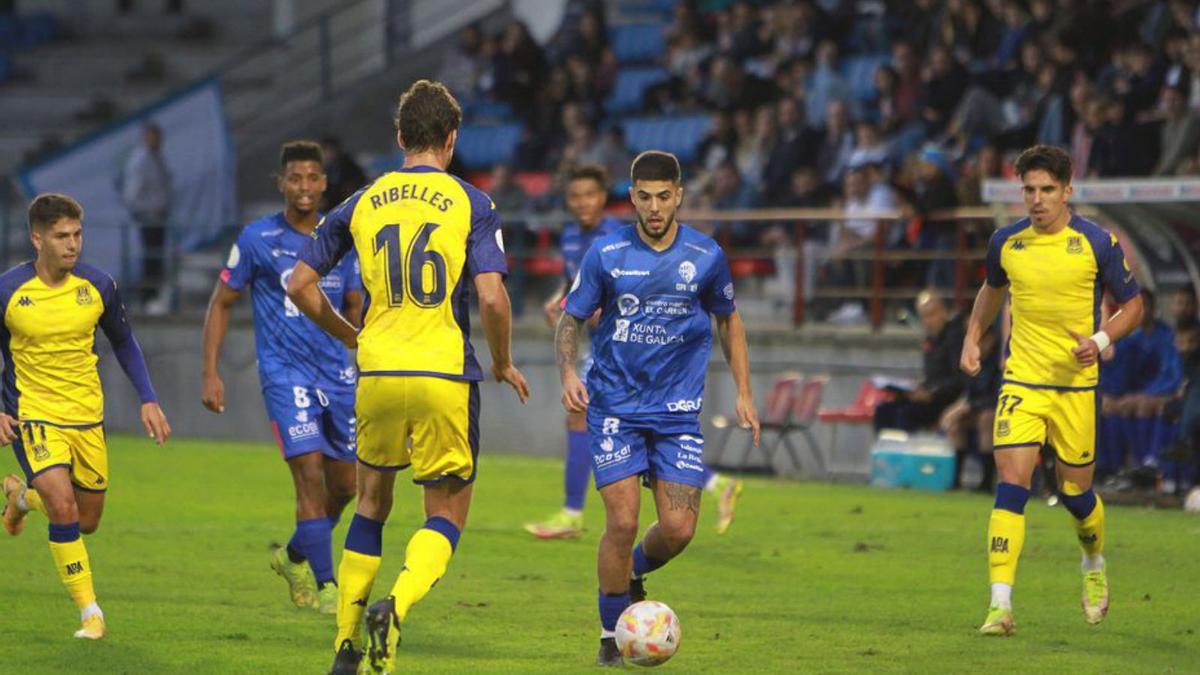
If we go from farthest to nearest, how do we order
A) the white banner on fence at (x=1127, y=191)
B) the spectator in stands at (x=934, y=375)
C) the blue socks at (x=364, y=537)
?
the spectator in stands at (x=934, y=375)
the white banner on fence at (x=1127, y=191)
the blue socks at (x=364, y=537)

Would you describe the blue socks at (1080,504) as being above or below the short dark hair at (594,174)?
below

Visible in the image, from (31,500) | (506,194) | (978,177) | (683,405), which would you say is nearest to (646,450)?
(683,405)

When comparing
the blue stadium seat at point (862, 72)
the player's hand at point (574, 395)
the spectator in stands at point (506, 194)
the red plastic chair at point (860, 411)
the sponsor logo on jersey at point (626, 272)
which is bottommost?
the red plastic chair at point (860, 411)

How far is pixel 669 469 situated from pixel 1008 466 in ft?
7.12

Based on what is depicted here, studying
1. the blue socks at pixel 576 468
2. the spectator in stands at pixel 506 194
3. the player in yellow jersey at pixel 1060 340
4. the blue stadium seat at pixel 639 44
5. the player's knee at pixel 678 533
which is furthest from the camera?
the blue stadium seat at pixel 639 44

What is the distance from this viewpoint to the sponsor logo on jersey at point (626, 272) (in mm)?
8977

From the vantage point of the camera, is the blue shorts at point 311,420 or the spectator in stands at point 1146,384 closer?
the blue shorts at point 311,420

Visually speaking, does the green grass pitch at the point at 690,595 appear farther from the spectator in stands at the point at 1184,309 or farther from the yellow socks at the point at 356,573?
the spectator in stands at the point at 1184,309

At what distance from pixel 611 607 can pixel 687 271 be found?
4.80ft

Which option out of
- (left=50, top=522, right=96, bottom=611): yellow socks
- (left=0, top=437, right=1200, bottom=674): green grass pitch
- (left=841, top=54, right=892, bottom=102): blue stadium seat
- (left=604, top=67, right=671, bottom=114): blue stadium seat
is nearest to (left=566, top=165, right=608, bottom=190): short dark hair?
(left=0, top=437, right=1200, bottom=674): green grass pitch

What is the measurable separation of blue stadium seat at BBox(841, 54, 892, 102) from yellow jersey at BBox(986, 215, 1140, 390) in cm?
1380

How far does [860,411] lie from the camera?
66.4 feet

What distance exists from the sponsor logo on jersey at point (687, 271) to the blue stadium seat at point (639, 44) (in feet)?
63.0

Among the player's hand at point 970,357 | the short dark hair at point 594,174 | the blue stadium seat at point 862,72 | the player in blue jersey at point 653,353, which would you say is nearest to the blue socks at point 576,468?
the short dark hair at point 594,174
